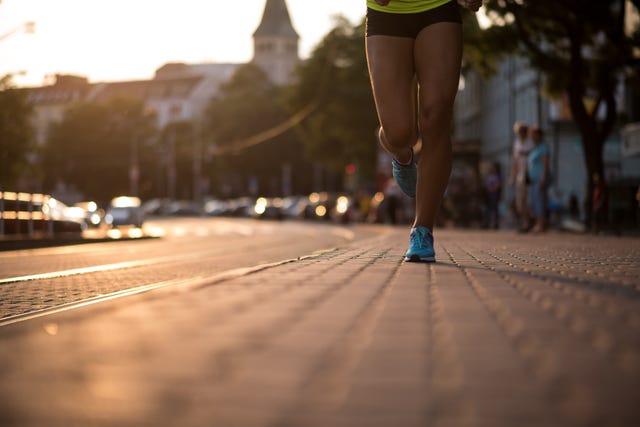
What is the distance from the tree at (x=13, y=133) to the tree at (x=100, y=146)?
5505 centimetres

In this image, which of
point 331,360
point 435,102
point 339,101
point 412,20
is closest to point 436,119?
point 435,102

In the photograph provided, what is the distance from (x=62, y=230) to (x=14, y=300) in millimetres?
23044

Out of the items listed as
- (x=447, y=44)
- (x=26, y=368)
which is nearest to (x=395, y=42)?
(x=447, y=44)

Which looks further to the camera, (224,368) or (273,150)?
(273,150)

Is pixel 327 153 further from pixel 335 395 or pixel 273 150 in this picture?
pixel 335 395

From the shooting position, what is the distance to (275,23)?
18100 cm

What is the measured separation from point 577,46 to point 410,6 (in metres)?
20.1

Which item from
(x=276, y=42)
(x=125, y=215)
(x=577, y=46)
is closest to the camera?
(x=577, y=46)

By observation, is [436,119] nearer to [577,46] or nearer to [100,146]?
[577,46]

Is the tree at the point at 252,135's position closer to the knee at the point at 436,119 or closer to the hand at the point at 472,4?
the hand at the point at 472,4

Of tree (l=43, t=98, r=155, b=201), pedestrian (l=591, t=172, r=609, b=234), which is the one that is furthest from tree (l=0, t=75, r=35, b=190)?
tree (l=43, t=98, r=155, b=201)

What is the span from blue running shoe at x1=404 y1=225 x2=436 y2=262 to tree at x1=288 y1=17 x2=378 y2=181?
60926 mm

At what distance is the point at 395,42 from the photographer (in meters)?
5.62

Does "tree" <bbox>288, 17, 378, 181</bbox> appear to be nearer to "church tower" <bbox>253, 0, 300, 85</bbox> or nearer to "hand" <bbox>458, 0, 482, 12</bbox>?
"hand" <bbox>458, 0, 482, 12</bbox>
